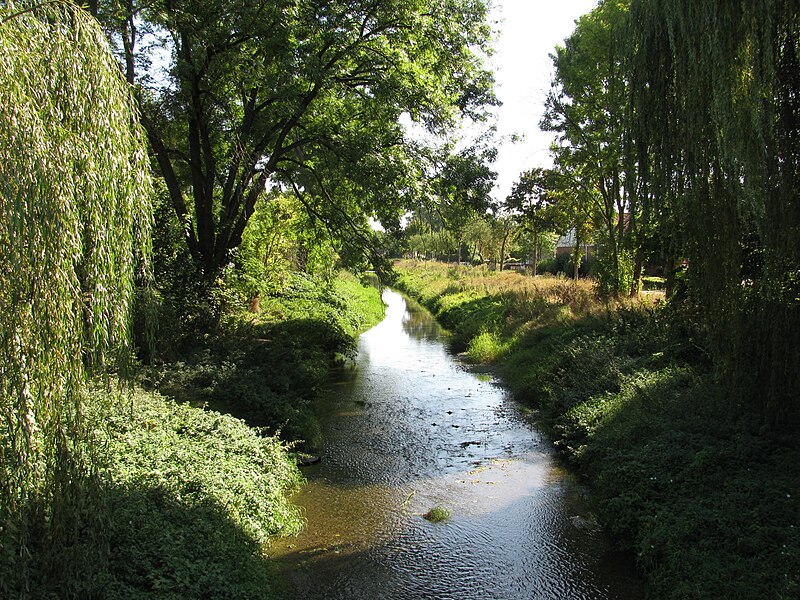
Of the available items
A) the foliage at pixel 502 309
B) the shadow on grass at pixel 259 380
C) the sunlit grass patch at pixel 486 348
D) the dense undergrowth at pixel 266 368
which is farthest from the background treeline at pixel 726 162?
the sunlit grass patch at pixel 486 348

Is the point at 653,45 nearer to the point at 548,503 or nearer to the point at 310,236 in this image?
the point at 548,503

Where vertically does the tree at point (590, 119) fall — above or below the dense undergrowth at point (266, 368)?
above

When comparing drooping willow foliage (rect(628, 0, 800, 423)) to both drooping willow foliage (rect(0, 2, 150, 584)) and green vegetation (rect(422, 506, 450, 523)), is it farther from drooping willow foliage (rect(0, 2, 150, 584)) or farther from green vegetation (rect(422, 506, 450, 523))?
drooping willow foliage (rect(0, 2, 150, 584))

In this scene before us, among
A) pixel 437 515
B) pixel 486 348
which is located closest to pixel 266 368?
pixel 437 515

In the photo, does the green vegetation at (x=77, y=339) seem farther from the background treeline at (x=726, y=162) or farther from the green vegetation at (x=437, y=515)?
the background treeline at (x=726, y=162)

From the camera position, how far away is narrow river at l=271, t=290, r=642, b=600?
18.8ft

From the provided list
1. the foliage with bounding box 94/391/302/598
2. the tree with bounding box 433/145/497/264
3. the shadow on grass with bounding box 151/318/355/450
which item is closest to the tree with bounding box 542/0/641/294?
the tree with bounding box 433/145/497/264

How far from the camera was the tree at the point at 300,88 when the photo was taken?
1015 centimetres

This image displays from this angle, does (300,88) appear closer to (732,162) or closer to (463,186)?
(463,186)

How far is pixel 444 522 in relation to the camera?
7043 mm

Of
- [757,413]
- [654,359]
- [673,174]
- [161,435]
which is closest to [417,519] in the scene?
[161,435]

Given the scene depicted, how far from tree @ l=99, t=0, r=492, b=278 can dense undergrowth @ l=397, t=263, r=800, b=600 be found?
5.49 meters

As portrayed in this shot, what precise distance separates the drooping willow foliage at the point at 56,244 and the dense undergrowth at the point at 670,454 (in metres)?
5.06

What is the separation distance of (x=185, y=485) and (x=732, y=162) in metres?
6.00
